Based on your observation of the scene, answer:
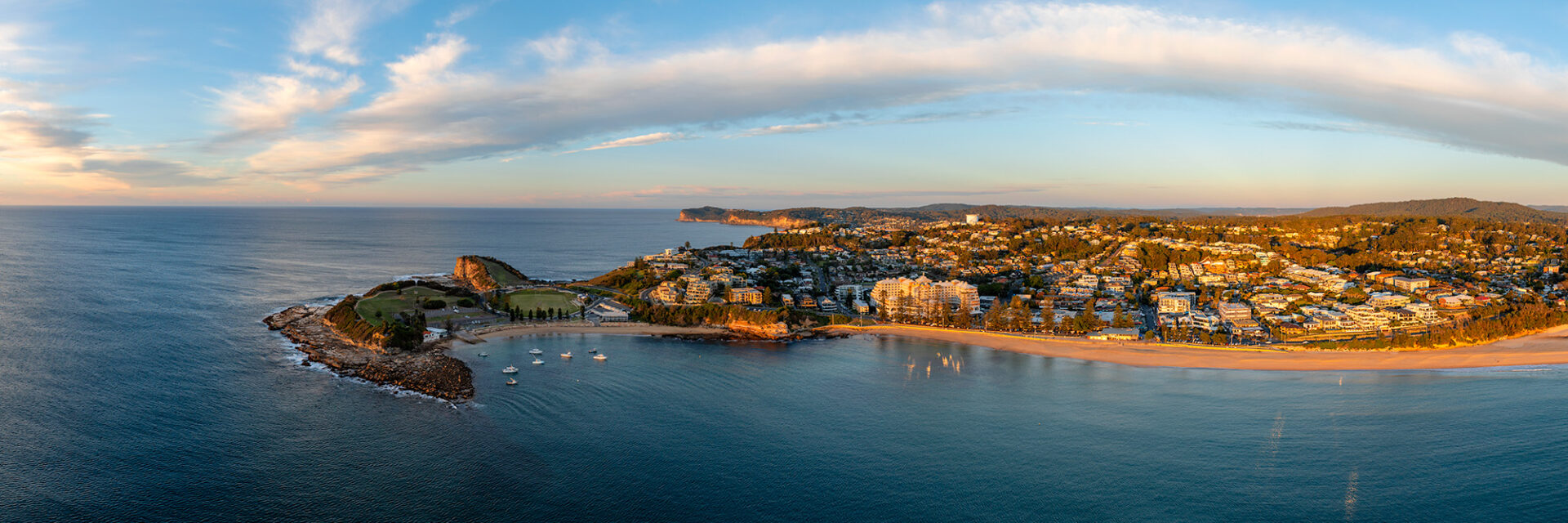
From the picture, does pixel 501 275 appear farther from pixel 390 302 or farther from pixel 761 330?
pixel 761 330

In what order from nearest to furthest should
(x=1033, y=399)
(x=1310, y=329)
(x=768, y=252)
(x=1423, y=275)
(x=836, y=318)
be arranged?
(x=1033, y=399), (x=1310, y=329), (x=836, y=318), (x=1423, y=275), (x=768, y=252)

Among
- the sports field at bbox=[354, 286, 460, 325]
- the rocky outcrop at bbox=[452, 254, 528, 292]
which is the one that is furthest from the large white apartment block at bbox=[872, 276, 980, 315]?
the rocky outcrop at bbox=[452, 254, 528, 292]

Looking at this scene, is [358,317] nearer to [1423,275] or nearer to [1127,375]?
[1127,375]

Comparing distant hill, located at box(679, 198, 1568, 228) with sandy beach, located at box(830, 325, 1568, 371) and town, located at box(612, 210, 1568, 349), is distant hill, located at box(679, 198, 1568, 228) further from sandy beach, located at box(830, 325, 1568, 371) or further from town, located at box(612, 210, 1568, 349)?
sandy beach, located at box(830, 325, 1568, 371)

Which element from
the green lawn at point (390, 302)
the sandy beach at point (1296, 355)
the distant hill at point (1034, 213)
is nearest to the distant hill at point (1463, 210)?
the distant hill at point (1034, 213)

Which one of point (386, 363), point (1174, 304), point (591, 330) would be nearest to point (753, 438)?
point (386, 363)

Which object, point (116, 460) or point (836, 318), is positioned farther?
point (836, 318)

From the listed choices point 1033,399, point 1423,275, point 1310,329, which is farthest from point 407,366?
point 1423,275
